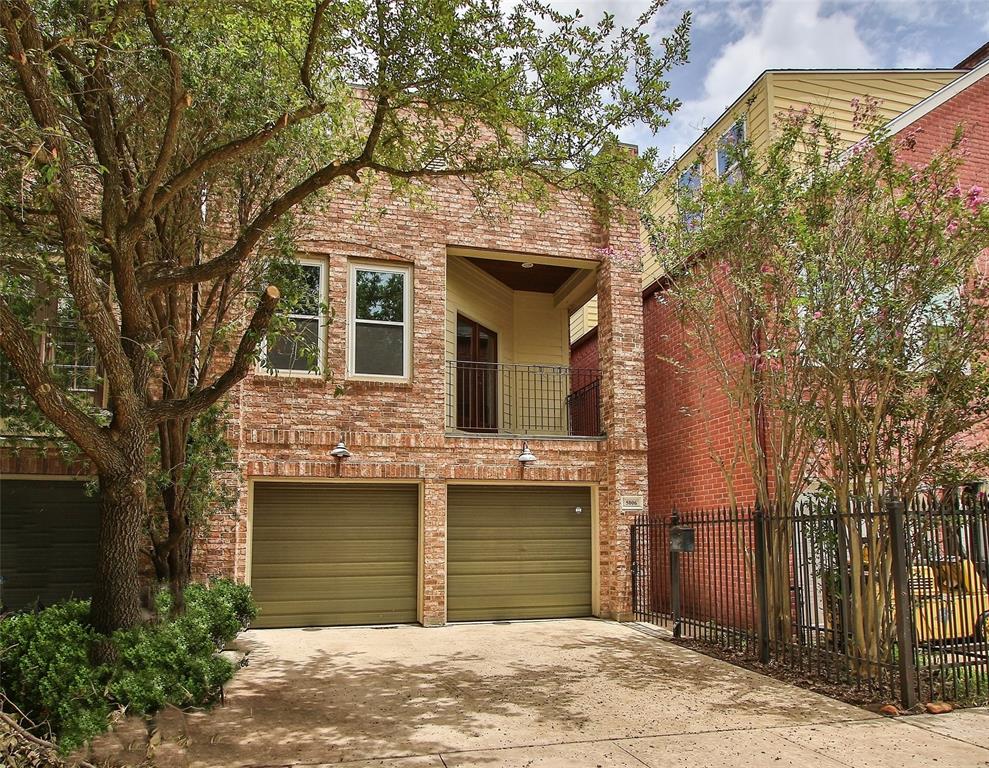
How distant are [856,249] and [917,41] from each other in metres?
4.95

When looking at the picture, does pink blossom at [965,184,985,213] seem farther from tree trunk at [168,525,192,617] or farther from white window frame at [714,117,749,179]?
Result: tree trunk at [168,525,192,617]

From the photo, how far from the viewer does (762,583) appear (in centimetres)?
795

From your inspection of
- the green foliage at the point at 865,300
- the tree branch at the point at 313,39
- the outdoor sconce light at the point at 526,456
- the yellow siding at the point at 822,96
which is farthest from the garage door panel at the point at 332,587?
the tree branch at the point at 313,39

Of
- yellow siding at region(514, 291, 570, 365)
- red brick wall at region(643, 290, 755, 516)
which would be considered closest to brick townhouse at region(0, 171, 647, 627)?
red brick wall at region(643, 290, 755, 516)

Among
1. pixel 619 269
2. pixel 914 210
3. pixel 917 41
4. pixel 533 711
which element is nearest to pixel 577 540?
pixel 619 269

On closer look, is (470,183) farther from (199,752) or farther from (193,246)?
(199,752)

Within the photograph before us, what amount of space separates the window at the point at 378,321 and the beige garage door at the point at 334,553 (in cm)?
174

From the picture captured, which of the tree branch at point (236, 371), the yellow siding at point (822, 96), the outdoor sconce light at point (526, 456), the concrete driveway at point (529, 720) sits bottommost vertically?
the concrete driveway at point (529, 720)

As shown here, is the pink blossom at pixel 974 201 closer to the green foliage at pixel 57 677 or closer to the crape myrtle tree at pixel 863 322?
the crape myrtle tree at pixel 863 322

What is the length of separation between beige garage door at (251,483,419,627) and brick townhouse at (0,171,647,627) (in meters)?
0.02

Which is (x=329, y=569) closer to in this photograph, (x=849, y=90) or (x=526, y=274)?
(x=526, y=274)

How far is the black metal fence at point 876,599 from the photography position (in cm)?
647

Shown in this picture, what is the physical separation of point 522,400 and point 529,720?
7659 millimetres

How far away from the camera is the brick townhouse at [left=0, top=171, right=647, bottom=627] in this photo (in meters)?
10.4
